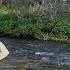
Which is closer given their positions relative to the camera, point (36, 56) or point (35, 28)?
point (36, 56)

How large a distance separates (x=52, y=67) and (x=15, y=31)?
836 centimetres

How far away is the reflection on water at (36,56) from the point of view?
40.6 feet

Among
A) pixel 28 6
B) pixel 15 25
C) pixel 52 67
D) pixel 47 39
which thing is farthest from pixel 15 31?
pixel 52 67

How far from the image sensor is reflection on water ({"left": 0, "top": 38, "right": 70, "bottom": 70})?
12367mm

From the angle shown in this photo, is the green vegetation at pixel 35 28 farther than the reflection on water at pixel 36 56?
Yes

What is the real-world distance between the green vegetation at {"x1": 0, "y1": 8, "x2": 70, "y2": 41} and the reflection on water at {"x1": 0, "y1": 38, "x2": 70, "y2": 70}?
0.97 metres

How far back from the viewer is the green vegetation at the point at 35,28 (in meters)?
19.9

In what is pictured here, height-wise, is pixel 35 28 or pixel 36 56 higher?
pixel 35 28

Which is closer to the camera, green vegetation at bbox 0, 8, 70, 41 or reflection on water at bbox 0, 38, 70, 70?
reflection on water at bbox 0, 38, 70, 70

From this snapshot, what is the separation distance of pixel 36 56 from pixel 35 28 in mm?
A: 5822

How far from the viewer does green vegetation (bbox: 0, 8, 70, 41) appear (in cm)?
1988

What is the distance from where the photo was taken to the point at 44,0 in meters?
21.7

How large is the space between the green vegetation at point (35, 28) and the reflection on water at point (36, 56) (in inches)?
38.1

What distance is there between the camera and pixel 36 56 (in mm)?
14555
